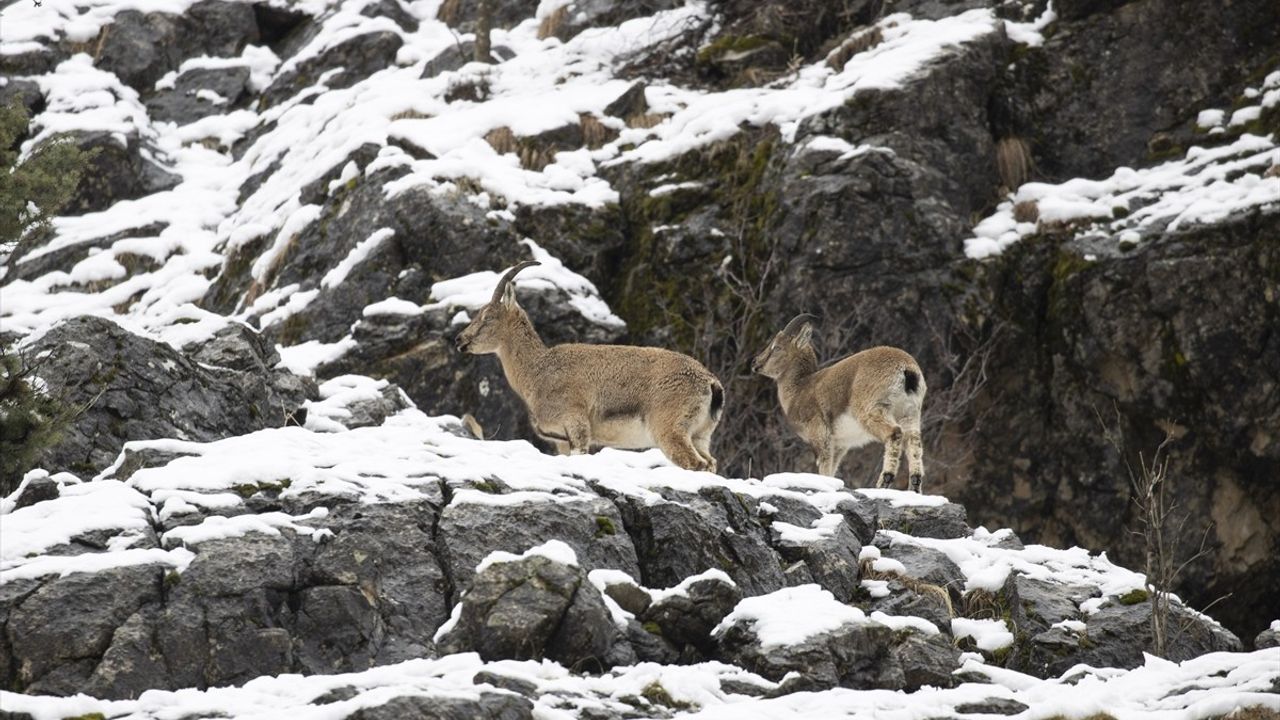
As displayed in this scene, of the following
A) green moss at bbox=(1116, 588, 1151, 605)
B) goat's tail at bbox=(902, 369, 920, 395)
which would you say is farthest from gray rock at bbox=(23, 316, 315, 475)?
green moss at bbox=(1116, 588, 1151, 605)

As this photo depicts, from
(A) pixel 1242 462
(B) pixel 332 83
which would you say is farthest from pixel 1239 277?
(B) pixel 332 83

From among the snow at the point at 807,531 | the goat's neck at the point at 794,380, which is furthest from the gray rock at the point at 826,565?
the goat's neck at the point at 794,380

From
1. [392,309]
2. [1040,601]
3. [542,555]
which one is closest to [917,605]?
[1040,601]

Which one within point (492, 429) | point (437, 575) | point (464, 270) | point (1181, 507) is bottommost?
point (1181, 507)

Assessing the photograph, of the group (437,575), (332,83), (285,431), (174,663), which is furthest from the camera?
(332,83)

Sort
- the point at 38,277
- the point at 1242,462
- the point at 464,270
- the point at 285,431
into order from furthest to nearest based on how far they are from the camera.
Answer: the point at 38,277
the point at 464,270
the point at 1242,462
the point at 285,431

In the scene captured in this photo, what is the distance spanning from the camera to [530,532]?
9.66 meters

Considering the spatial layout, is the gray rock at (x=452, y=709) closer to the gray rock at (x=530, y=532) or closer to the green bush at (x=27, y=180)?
the gray rock at (x=530, y=532)

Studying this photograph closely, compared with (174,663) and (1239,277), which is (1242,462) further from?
(174,663)

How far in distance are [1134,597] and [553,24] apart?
19043 millimetres

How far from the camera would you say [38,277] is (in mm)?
23141

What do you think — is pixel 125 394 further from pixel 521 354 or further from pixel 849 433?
pixel 849 433

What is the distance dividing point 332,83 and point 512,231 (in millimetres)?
9708

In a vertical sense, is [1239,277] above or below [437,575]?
below
